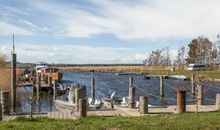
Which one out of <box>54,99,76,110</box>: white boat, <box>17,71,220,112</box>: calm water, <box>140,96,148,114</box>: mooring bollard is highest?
<box>140,96,148,114</box>: mooring bollard

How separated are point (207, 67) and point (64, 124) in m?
132

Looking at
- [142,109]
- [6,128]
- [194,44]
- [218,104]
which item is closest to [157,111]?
[142,109]

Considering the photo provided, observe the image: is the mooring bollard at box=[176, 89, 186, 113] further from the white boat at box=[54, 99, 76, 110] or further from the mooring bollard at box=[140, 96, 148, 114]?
the white boat at box=[54, 99, 76, 110]

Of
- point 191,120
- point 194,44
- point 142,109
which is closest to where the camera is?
point 191,120

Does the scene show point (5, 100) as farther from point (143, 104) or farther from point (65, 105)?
point (65, 105)

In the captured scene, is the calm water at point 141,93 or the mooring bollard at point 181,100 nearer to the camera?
the mooring bollard at point 181,100

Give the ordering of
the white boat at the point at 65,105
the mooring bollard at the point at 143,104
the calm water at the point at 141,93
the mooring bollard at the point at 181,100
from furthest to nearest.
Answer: the calm water at the point at 141,93
the white boat at the point at 65,105
the mooring bollard at the point at 143,104
the mooring bollard at the point at 181,100

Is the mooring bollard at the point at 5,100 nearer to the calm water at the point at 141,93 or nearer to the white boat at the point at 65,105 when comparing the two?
the white boat at the point at 65,105

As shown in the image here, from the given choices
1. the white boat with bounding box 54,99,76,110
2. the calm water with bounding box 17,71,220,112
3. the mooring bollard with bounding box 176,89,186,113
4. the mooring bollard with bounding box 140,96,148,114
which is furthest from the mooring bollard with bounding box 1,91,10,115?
the calm water with bounding box 17,71,220,112

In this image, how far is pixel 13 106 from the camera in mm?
39562

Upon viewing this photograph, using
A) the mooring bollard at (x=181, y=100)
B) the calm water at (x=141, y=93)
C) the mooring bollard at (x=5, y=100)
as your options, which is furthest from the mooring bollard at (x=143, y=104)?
the calm water at (x=141, y=93)

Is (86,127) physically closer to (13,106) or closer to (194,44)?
(13,106)

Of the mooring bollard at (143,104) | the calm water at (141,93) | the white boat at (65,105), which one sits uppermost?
the mooring bollard at (143,104)

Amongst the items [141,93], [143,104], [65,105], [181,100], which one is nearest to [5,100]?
[143,104]
